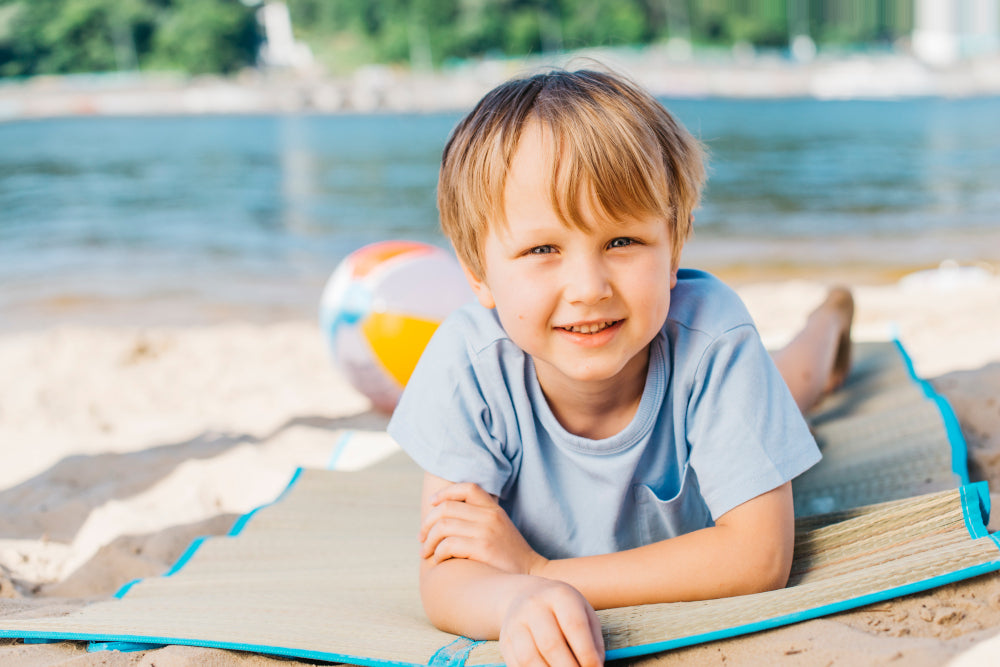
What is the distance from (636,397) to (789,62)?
233 ft

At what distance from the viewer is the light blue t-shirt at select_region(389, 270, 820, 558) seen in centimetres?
167

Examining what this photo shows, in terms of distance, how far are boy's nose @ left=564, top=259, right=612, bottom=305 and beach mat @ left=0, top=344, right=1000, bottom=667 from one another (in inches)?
22.7

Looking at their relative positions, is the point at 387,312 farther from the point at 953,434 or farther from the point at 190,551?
the point at 953,434

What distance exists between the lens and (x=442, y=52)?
69.6 meters

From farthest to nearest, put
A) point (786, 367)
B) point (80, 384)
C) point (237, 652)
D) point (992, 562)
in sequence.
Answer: point (80, 384), point (786, 367), point (237, 652), point (992, 562)

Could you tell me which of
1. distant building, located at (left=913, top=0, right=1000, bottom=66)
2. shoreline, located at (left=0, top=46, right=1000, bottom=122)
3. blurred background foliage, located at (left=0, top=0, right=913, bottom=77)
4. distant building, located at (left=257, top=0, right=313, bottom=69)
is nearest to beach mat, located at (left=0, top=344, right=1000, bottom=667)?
shoreline, located at (left=0, top=46, right=1000, bottom=122)

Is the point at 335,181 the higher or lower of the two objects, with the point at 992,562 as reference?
lower

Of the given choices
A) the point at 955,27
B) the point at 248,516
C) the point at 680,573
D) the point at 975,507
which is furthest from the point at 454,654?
the point at 955,27

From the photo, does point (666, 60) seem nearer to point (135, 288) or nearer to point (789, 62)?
point (789, 62)

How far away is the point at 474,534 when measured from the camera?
5.36 ft

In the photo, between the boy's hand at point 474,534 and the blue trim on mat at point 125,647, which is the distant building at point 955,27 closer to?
the boy's hand at point 474,534

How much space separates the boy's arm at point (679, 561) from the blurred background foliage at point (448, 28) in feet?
182

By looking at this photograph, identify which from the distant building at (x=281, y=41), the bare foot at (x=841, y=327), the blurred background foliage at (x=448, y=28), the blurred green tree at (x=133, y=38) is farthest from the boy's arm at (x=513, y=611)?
the distant building at (x=281, y=41)

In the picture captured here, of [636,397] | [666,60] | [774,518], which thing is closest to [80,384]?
[636,397]
